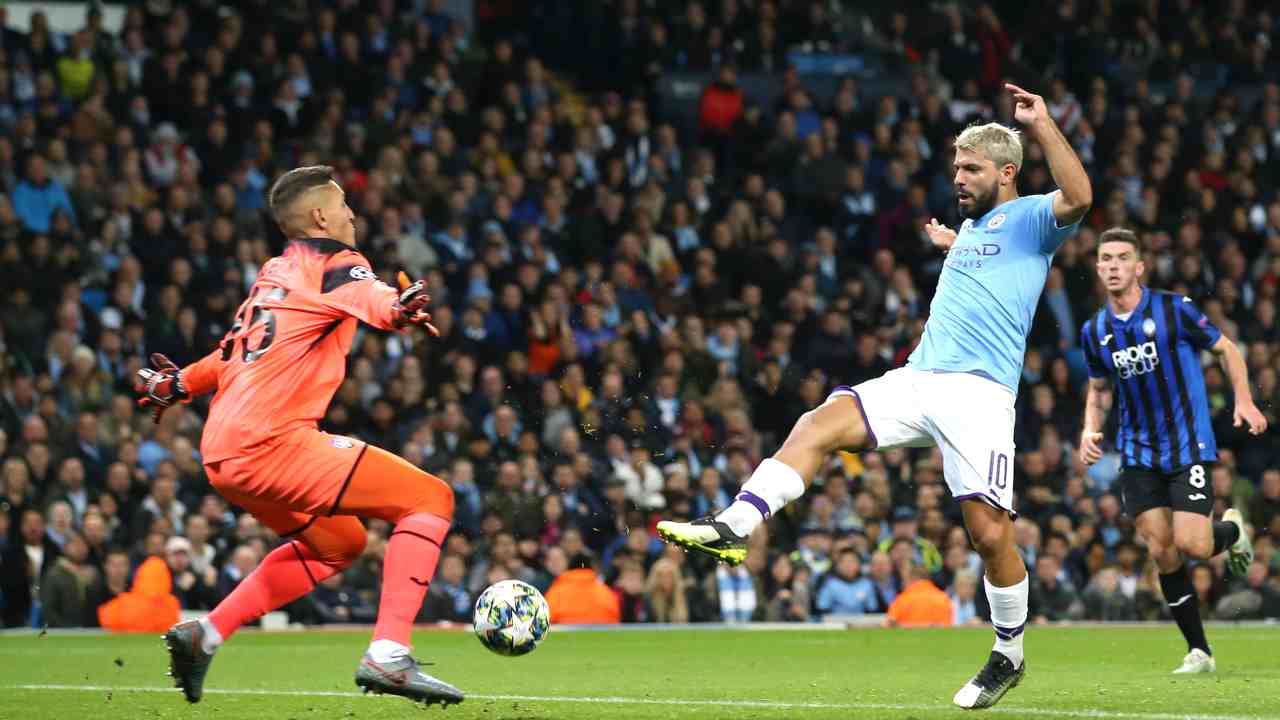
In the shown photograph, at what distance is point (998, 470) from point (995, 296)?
2.49ft

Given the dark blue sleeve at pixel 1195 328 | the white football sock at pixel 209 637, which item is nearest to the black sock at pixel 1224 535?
the dark blue sleeve at pixel 1195 328

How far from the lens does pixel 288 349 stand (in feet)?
25.2

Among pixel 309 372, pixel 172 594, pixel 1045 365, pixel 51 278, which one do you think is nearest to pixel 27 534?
pixel 172 594

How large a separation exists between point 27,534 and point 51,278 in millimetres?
2882

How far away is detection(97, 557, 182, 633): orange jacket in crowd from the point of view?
53.1 feet

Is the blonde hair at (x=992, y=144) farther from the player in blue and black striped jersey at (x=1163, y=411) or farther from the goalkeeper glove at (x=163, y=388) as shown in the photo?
the goalkeeper glove at (x=163, y=388)

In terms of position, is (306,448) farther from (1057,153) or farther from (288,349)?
(1057,153)

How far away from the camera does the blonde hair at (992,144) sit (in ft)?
27.5

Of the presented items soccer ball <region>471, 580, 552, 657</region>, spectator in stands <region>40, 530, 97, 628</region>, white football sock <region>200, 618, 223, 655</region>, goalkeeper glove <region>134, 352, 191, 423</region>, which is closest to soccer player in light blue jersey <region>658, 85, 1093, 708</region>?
soccer ball <region>471, 580, 552, 657</region>

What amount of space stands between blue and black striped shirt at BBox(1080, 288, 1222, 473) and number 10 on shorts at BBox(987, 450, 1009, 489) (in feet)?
11.0

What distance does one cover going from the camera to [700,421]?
18.9 m

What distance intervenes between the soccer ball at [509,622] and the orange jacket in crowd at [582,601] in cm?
871

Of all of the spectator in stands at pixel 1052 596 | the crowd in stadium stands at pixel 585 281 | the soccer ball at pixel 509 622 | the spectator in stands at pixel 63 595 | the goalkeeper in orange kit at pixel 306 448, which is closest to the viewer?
the goalkeeper in orange kit at pixel 306 448

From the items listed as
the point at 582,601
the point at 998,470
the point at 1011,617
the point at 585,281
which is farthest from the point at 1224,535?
the point at 585,281
